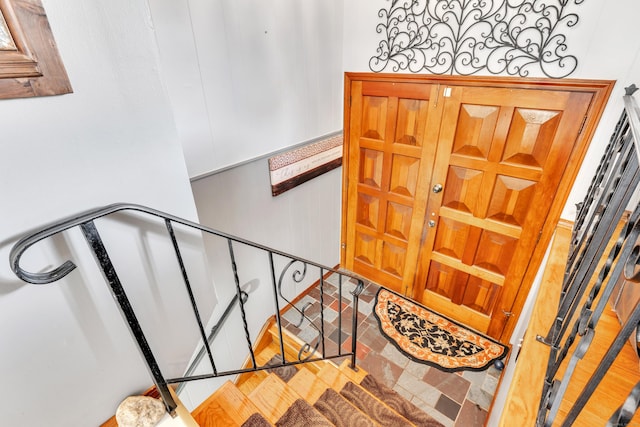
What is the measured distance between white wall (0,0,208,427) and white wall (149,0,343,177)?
2.38 feet

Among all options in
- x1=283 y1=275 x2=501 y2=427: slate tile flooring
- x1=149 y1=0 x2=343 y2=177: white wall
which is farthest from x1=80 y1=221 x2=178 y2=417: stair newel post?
x1=283 y1=275 x2=501 y2=427: slate tile flooring

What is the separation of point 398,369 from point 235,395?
143 cm

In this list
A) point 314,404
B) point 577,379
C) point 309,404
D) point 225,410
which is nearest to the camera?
point 577,379

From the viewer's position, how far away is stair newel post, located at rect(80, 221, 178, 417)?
2.48 feet

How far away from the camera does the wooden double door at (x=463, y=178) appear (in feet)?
5.88

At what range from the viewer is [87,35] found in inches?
28.7

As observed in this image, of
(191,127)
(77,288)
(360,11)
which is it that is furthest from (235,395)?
(360,11)

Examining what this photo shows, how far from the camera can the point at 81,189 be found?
790 millimetres

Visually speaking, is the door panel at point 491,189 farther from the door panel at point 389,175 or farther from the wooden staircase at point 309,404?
the wooden staircase at point 309,404

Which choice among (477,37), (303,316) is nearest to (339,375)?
(303,316)

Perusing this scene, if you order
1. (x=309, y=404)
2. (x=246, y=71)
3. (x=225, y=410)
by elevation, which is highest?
(x=246, y=71)

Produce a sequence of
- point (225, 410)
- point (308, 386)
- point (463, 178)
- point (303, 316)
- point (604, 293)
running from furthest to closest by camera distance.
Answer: point (303, 316) < point (463, 178) < point (308, 386) < point (225, 410) < point (604, 293)

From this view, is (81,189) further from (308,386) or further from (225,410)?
(308,386)

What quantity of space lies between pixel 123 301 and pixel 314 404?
51.2 inches
